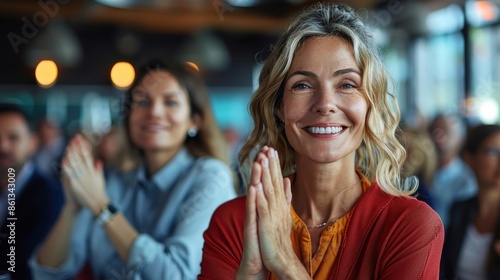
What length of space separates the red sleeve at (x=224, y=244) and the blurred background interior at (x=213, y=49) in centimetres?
369

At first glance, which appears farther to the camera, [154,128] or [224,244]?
[154,128]

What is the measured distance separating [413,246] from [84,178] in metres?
1.28

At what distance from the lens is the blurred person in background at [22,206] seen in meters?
2.26

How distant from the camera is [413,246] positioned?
1204 mm

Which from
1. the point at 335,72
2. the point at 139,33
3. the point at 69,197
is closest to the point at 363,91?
the point at 335,72

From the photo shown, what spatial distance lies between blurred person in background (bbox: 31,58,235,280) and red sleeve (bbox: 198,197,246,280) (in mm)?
605

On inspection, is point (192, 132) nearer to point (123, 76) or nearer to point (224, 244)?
point (224, 244)

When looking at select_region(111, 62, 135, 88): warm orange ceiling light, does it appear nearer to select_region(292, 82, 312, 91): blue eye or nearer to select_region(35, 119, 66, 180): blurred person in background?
select_region(35, 119, 66, 180): blurred person in background

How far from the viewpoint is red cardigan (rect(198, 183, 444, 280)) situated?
1.20m

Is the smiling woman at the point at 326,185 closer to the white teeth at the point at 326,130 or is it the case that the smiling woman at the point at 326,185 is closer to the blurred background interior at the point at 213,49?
the white teeth at the point at 326,130

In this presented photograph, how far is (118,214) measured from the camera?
204 cm

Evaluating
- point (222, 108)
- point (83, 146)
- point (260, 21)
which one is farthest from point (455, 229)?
point (222, 108)

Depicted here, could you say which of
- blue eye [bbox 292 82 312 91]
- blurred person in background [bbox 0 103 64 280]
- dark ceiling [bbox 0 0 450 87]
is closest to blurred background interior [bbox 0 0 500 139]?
dark ceiling [bbox 0 0 450 87]

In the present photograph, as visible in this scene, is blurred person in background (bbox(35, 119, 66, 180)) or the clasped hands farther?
blurred person in background (bbox(35, 119, 66, 180))
